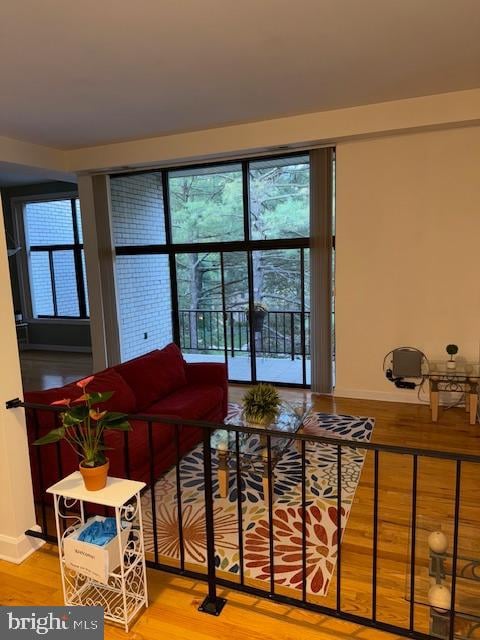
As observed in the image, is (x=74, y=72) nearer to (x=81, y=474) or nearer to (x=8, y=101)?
(x=8, y=101)

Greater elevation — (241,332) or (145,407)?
(241,332)

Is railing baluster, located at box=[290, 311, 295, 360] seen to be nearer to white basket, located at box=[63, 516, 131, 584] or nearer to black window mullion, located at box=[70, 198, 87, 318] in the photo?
white basket, located at box=[63, 516, 131, 584]

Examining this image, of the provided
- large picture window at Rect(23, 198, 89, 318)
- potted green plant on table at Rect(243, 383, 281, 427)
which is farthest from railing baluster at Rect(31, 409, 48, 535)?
large picture window at Rect(23, 198, 89, 318)

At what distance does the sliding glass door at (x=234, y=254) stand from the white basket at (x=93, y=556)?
408 cm

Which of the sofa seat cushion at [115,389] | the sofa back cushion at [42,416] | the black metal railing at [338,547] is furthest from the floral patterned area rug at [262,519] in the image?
the sofa back cushion at [42,416]

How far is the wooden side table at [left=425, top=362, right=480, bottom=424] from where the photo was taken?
441 centimetres

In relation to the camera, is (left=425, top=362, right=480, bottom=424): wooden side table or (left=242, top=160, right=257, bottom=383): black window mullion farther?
(left=242, top=160, right=257, bottom=383): black window mullion

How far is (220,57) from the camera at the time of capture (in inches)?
131

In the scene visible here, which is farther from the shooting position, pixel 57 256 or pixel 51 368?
pixel 57 256

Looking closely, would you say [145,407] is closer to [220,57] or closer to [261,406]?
[261,406]

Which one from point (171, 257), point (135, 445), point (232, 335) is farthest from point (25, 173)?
point (135, 445)

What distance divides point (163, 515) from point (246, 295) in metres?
3.43

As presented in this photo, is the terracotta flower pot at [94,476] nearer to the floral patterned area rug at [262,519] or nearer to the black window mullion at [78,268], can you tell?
the floral patterned area rug at [262,519]

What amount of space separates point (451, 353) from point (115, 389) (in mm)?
3371
